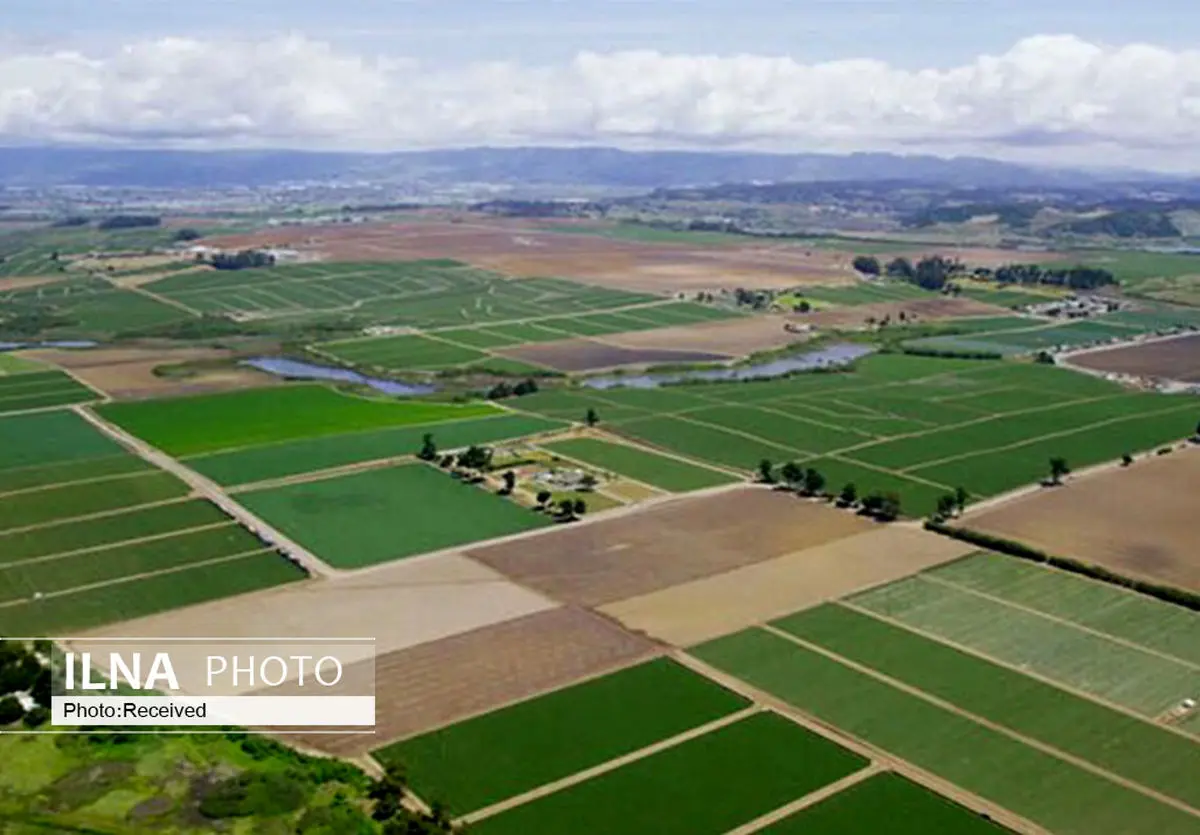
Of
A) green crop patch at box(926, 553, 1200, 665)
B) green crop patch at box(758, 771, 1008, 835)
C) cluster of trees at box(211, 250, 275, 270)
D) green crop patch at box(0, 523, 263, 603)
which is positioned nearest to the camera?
green crop patch at box(758, 771, 1008, 835)

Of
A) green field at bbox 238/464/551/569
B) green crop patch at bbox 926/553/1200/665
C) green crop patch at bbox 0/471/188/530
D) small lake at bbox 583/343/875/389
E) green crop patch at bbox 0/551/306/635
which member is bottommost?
green crop patch at bbox 0/551/306/635

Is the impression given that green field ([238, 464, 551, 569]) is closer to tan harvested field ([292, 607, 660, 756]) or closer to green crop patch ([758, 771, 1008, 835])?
tan harvested field ([292, 607, 660, 756])

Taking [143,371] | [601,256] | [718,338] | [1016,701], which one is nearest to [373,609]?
[1016,701]

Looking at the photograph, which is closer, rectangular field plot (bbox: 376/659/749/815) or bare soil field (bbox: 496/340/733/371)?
rectangular field plot (bbox: 376/659/749/815)

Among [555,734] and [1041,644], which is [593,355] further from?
[555,734]

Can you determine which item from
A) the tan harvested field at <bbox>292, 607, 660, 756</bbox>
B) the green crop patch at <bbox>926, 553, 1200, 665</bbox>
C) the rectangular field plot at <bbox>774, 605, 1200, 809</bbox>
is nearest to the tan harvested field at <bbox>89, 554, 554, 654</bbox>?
the tan harvested field at <bbox>292, 607, 660, 756</bbox>

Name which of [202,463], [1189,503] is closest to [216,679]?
[202,463]
